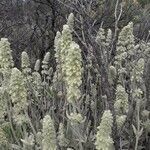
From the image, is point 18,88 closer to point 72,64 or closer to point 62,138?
point 72,64

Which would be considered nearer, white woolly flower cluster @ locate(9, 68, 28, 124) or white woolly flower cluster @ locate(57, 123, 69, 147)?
white woolly flower cluster @ locate(9, 68, 28, 124)

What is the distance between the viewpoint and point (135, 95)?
11.2 ft

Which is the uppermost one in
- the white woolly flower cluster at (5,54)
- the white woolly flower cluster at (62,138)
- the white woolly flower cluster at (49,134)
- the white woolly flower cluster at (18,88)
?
the white woolly flower cluster at (5,54)

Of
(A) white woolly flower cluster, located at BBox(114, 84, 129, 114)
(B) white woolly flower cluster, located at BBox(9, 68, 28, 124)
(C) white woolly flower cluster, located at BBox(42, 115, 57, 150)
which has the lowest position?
(C) white woolly flower cluster, located at BBox(42, 115, 57, 150)

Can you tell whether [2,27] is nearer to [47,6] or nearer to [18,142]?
[47,6]

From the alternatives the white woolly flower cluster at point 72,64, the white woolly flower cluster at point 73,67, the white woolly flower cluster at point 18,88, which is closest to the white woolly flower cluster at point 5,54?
the white woolly flower cluster at point 18,88

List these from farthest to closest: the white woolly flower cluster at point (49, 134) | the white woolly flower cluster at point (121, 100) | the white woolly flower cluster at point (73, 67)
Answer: the white woolly flower cluster at point (121, 100) < the white woolly flower cluster at point (49, 134) < the white woolly flower cluster at point (73, 67)

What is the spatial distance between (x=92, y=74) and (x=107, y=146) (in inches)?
72.3

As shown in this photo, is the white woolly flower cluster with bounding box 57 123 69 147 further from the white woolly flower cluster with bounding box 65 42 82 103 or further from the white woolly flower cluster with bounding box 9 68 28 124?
the white woolly flower cluster with bounding box 65 42 82 103

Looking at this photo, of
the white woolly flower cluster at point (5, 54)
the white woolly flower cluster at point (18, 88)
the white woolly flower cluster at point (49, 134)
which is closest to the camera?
the white woolly flower cluster at point (49, 134)

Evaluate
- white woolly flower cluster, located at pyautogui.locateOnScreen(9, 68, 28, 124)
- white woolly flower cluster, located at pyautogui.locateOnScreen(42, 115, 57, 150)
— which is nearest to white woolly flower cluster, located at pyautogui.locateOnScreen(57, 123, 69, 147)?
white woolly flower cluster, located at pyautogui.locateOnScreen(9, 68, 28, 124)

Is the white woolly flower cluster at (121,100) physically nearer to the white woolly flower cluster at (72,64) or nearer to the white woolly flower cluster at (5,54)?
the white woolly flower cluster at (72,64)

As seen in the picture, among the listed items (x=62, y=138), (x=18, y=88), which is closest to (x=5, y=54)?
(x=18, y=88)

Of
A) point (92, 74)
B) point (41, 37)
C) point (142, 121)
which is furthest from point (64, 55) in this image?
point (41, 37)
